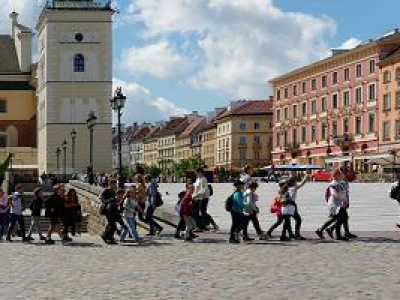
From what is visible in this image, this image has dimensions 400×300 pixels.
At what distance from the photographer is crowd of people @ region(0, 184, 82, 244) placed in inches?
808

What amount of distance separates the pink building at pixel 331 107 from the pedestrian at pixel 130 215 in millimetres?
55353

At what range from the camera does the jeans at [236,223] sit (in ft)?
62.5

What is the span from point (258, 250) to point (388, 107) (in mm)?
57921

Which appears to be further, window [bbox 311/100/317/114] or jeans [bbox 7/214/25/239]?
window [bbox 311/100/317/114]

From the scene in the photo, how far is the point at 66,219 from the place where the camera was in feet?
68.8

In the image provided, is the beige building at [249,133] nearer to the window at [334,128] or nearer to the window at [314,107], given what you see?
the window at [314,107]

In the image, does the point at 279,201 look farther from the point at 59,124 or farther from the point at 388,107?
the point at 59,124

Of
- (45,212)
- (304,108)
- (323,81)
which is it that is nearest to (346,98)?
(323,81)

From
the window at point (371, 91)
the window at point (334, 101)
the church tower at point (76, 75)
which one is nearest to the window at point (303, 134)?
the window at point (334, 101)

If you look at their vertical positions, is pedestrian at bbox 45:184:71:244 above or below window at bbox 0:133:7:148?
below

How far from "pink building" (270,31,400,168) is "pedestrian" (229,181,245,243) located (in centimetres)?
5561

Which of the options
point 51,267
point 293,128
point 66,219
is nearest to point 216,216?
point 66,219

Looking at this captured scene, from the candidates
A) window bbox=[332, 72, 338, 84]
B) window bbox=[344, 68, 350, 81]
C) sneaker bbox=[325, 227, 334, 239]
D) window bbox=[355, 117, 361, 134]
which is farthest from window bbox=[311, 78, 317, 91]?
sneaker bbox=[325, 227, 334, 239]

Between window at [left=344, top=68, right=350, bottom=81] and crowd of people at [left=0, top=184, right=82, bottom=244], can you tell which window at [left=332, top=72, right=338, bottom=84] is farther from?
crowd of people at [left=0, top=184, right=82, bottom=244]
